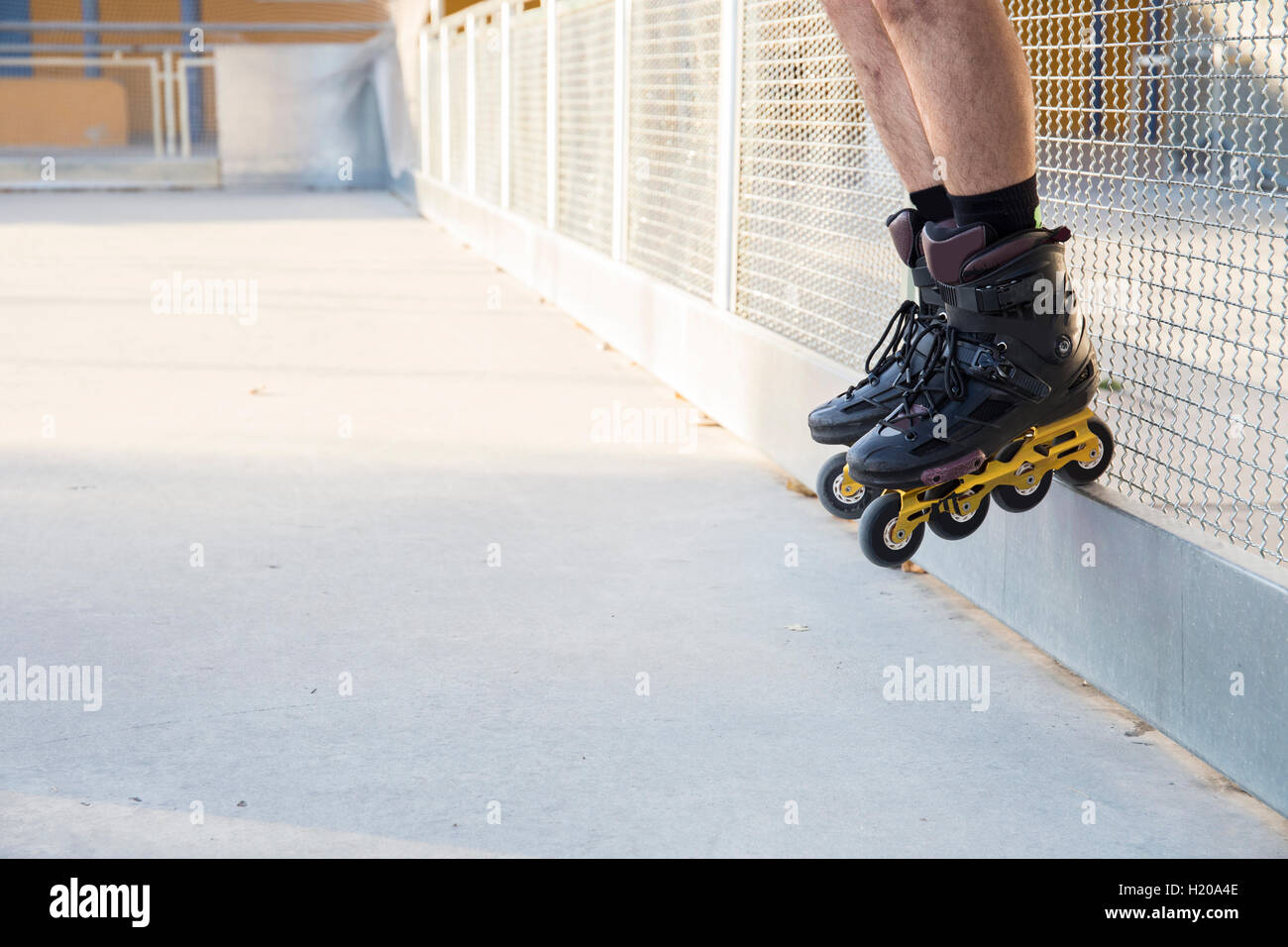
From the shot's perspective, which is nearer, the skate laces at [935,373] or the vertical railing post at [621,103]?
the skate laces at [935,373]

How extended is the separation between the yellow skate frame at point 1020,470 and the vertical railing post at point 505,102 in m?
7.35

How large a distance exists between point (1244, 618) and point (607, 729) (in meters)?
1.02

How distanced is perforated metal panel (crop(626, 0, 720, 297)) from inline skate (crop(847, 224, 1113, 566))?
2.90 meters

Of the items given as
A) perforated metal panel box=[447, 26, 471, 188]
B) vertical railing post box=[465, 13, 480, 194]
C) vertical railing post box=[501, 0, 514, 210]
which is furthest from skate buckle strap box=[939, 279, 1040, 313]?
perforated metal panel box=[447, 26, 471, 188]

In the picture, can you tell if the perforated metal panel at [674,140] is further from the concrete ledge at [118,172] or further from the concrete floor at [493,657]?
the concrete ledge at [118,172]

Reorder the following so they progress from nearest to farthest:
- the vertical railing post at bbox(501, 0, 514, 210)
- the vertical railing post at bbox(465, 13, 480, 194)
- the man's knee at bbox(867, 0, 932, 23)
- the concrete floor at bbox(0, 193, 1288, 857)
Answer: the concrete floor at bbox(0, 193, 1288, 857)
the man's knee at bbox(867, 0, 932, 23)
the vertical railing post at bbox(501, 0, 514, 210)
the vertical railing post at bbox(465, 13, 480, 194)

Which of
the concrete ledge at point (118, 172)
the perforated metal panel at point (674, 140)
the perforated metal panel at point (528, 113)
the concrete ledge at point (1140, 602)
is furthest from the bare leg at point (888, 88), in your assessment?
the concrete ledge at point (118, 172)

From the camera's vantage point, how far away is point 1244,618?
2.22m

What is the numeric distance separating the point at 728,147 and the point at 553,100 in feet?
10.4

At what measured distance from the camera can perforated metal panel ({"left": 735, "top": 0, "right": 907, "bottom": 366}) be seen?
3969mm

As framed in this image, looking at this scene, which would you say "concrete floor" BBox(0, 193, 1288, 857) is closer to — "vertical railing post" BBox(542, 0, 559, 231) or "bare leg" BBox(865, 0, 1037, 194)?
"bare leg" BBox(865, 0, 1037, 194)

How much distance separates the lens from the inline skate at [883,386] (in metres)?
2.70
